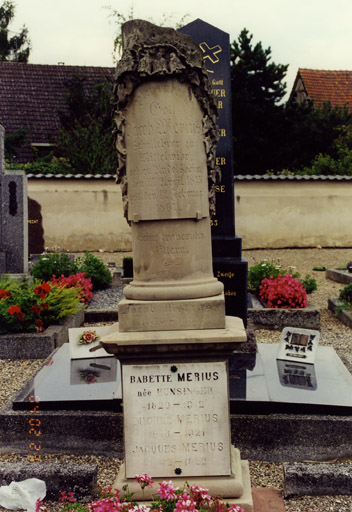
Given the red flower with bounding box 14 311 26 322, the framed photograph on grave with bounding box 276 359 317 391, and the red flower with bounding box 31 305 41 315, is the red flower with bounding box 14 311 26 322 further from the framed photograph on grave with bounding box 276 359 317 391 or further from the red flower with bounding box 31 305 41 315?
the framed photograph on grave with bounding box 276 359 317 391

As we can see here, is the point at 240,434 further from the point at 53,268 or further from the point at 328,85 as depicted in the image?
the point at 328,85

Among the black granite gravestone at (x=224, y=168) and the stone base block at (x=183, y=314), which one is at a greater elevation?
the black granite gravestone at (x=224, y=168)

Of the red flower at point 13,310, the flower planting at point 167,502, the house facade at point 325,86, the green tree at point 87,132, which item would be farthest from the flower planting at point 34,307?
the house facade at point 325,86

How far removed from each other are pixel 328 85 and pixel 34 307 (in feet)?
75.1

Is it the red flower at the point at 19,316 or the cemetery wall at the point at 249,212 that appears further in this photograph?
the cemetery wall at the point at 249,212

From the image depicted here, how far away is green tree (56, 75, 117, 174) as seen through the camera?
17.8m

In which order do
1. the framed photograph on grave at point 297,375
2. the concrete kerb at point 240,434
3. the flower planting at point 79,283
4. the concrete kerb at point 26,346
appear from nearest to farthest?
the concrete kerb at point 240,434 < the framed photograph on grave at point 297,375 < the concrete kerb at point 26,346 < the flower planting at point 79,283

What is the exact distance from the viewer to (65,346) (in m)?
5.46

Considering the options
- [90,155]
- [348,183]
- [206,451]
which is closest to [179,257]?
[206,451]

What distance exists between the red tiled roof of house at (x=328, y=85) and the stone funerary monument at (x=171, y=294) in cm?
2312

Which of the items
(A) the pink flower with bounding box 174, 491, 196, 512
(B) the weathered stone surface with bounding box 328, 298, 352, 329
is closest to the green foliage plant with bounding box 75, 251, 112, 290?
(B) the weathered stone surface with bounding box 328, 298, 352, 329

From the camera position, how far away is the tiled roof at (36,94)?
21797 millimetres

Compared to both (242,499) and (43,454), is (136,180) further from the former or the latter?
(43,454)

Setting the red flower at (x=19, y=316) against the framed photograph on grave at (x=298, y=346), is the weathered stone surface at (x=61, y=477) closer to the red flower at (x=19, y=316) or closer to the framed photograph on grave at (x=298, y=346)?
the framed photograph on grave at (x=298, y=346)
